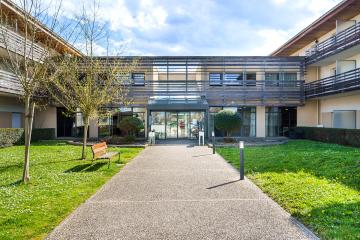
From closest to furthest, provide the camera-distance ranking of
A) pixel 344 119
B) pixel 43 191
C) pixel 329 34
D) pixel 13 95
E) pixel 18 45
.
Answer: pixel 43 191 → pixel 18 45 → pixel 13 95 → pixel 344 119 → pixel 329 34

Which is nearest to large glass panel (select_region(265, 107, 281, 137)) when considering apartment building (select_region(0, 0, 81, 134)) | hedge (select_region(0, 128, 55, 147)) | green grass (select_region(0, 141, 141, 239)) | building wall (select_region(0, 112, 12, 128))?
apartment building (select_region(0, 0, 81, 134))

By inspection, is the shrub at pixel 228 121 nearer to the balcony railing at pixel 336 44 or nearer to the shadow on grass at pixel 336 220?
the balcony railing at pixel 336 44

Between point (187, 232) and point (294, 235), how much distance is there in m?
1.72

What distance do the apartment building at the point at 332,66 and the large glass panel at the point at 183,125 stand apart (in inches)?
388

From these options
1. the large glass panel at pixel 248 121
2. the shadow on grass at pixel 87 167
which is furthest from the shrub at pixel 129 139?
the shadow on grass at pixel 87 167

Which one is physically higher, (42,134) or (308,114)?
(308,114)

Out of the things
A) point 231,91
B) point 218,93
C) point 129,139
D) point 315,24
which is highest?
point 315,24

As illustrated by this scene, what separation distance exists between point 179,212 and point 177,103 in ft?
64.5

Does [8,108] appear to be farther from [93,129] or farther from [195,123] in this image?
[195,123]

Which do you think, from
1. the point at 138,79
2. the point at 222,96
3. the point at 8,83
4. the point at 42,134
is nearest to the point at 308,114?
the point at 222,96

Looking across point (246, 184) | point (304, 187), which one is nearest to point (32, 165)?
point (246, 184)

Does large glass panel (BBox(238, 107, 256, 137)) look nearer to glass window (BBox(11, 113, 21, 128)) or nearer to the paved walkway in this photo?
the paved walkway

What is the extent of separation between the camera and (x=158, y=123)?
26.7 m

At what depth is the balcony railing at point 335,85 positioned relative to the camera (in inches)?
748
